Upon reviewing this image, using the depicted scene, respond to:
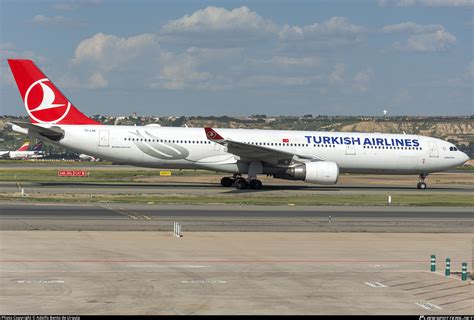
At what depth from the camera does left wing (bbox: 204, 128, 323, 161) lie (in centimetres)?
5172

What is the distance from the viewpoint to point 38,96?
175ft

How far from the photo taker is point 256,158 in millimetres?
53438

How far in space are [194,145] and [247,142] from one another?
3.77 m

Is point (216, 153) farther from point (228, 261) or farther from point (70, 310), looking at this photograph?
point (70, 310)

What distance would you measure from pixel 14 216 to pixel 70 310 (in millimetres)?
18775

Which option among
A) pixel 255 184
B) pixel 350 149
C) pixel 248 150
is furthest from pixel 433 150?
pixel 248 150

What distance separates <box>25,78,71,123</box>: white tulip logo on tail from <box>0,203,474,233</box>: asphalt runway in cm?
1491

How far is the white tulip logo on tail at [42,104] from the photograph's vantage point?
5322 cm

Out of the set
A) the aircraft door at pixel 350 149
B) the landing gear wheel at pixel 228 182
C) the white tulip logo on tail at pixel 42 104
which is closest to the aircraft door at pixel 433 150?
the aircraft door at pixel 350 149

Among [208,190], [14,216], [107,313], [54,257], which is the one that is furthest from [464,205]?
[107,313]

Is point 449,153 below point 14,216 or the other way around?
the other way around

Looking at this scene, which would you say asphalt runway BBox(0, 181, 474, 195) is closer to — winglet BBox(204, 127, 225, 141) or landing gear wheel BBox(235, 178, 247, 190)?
landing gear wheel BBox(235, 178, 247, 190)

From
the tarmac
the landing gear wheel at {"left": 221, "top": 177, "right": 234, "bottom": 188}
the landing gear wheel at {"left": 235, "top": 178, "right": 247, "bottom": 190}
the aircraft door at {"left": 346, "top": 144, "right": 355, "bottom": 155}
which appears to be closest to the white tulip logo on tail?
the landing gear wheel at {"left": 221, "top": 177, "right": 234, "bottom": 188}

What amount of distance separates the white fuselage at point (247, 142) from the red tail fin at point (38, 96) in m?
1.16
